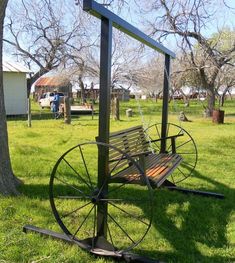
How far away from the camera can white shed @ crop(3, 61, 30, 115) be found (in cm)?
2012

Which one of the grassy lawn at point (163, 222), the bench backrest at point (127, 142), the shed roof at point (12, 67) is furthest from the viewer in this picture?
the shed roof at point (12, 67)

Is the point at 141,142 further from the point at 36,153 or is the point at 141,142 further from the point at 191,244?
the point at 36,153

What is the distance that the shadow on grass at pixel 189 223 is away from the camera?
3.59 metres

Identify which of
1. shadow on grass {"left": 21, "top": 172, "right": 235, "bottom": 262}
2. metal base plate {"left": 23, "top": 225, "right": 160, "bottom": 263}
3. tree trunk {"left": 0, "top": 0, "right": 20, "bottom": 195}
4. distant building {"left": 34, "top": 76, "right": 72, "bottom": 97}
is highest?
distant building {"left": 34, "top": 76, "right": 72, "bottom": 97}

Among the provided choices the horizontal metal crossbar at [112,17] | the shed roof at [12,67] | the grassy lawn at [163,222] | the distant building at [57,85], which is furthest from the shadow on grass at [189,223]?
the distant building at [57,85]

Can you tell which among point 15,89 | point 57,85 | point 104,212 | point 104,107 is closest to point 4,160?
point 104,212

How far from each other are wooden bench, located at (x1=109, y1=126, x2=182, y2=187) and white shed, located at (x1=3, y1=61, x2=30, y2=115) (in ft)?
52.1

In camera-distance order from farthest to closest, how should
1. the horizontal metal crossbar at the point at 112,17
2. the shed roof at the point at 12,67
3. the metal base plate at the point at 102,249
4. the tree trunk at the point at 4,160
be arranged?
the shed roof at the point at 12,67 → the tree trunk at the point at 4,160 → the metal base plate at the point at 102,249 → the horizontal metal crossbar at the point at 112,17

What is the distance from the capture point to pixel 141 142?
17.1 ft

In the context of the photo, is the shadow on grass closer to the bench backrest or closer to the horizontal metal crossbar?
the bench backrest

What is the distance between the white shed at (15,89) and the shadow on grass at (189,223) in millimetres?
15626

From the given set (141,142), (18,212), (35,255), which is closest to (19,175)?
(18,212)

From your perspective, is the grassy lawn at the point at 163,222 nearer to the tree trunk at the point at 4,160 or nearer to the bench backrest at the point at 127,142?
the tree trunk at the point at 4,160

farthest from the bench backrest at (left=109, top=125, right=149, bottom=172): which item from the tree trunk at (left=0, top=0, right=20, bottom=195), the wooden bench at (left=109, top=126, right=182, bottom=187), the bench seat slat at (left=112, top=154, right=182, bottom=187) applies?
the tree trunk at (left=0, top=0, right=20, bottom=195)
